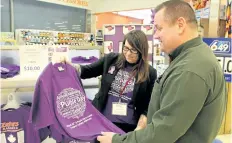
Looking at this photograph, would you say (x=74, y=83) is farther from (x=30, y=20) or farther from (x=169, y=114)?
(x=30, y=20)

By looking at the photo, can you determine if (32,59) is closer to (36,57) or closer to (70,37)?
(36,57)

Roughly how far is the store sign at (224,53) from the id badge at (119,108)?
903 millimetres

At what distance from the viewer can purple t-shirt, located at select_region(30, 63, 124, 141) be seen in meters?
1.45

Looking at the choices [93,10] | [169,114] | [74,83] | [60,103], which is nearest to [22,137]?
[60,103]

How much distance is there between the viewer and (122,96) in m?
1.93

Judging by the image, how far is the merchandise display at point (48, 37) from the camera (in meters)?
5.21

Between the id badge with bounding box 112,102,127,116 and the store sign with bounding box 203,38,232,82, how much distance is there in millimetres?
903

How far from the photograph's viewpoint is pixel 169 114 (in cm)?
104

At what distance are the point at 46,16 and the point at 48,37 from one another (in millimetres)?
1817

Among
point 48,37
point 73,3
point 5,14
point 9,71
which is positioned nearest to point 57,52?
point 9,71

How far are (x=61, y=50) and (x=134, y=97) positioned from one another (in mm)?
658

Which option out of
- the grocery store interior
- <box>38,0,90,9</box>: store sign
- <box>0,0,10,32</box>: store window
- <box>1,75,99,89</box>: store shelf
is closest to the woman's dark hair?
the grocery store interior

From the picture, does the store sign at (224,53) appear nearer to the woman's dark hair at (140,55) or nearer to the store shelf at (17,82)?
the woman's dark hair at (140,55)

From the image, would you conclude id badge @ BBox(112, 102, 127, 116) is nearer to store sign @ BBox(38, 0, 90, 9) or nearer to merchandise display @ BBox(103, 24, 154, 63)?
merchandise display @ BBox(103, 24, 154, 63)
